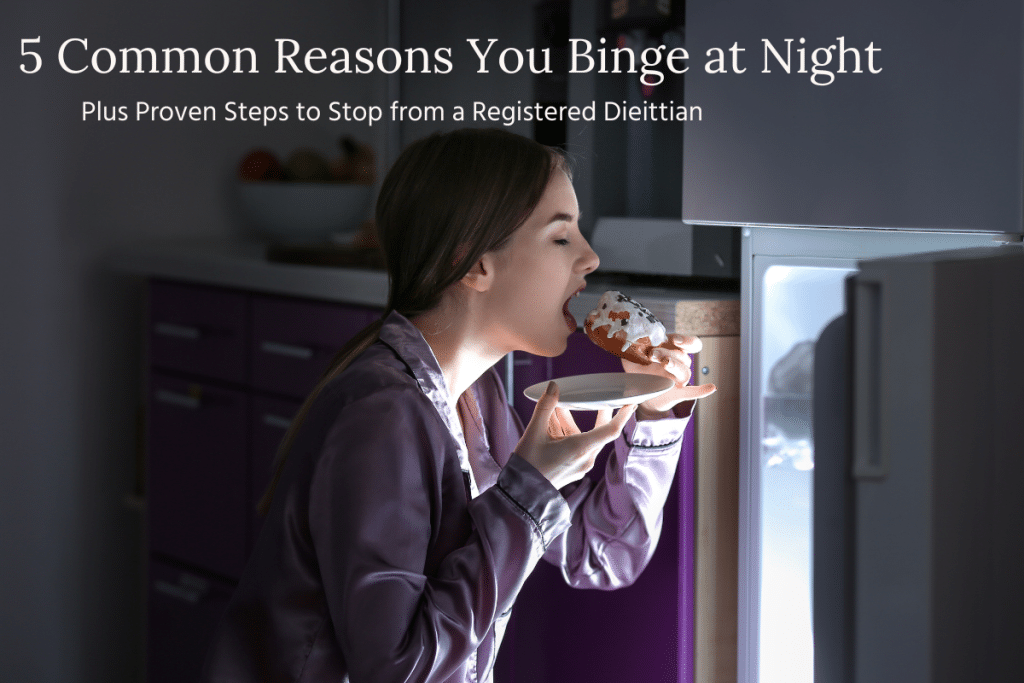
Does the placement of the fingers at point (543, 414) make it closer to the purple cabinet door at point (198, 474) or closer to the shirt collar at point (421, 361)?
the shirt collar at point (421, 361)

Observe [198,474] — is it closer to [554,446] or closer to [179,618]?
[179,618]

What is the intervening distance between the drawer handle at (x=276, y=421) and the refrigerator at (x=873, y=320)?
2.95ft

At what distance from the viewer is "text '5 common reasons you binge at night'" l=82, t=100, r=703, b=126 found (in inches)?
58.0

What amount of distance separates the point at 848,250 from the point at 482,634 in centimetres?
58

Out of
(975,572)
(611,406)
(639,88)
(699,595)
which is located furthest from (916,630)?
(639,88)

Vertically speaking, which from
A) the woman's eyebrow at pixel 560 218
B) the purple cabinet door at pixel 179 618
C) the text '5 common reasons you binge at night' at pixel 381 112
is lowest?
the purple cabinet door at pixel 179 618

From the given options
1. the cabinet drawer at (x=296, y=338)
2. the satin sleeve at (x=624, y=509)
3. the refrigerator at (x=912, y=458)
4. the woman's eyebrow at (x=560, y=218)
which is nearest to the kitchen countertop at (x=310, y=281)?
the cabinet drawer at (x=296, y=338)

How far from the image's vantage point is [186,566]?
2035 mm

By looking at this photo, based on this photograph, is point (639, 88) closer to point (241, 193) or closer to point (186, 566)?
point (241, 193)

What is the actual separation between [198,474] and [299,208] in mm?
596

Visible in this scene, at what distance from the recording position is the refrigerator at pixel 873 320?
2.07 ft

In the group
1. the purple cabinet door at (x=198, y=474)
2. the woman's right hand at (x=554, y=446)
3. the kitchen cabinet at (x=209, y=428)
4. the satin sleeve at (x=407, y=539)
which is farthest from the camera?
the purple cabinet door at (x=198, y=474)

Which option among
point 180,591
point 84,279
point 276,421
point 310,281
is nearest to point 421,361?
point 310,281

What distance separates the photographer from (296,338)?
1781 millimetres
